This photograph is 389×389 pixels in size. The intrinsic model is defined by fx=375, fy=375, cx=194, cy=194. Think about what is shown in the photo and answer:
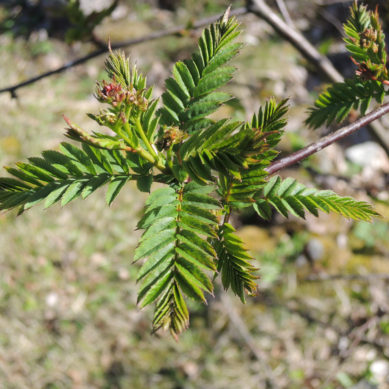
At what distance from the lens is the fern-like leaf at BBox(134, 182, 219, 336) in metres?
0.65

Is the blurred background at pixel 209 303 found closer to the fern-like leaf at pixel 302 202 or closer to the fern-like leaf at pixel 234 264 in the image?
the fern-like leaf at pixel 302 202

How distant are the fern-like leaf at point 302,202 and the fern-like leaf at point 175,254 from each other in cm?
19

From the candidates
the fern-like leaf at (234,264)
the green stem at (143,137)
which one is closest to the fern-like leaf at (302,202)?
the fern-like leaf at (234,264)

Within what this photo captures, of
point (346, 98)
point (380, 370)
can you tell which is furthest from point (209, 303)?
point (346, 98)

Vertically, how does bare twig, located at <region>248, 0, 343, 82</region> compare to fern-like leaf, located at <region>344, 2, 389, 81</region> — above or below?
above

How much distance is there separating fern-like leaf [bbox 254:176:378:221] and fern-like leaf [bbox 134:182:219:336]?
0.19 meters

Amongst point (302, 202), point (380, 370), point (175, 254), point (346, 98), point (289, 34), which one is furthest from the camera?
point (380, 370)

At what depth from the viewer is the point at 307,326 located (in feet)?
10.7

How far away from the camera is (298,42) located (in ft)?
6.06

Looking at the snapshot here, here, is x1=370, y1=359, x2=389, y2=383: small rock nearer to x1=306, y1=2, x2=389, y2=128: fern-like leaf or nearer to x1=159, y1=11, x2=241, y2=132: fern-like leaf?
x1=306, y1=2, x2=389, y2=128: fern-like leaf

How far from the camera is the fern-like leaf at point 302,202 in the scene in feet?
2.52

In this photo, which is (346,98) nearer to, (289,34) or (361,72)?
(361,72)

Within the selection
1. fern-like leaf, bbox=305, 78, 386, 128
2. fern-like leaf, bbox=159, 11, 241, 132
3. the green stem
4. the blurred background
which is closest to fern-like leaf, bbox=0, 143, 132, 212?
the green stem

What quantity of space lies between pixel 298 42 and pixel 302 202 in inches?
51.9
